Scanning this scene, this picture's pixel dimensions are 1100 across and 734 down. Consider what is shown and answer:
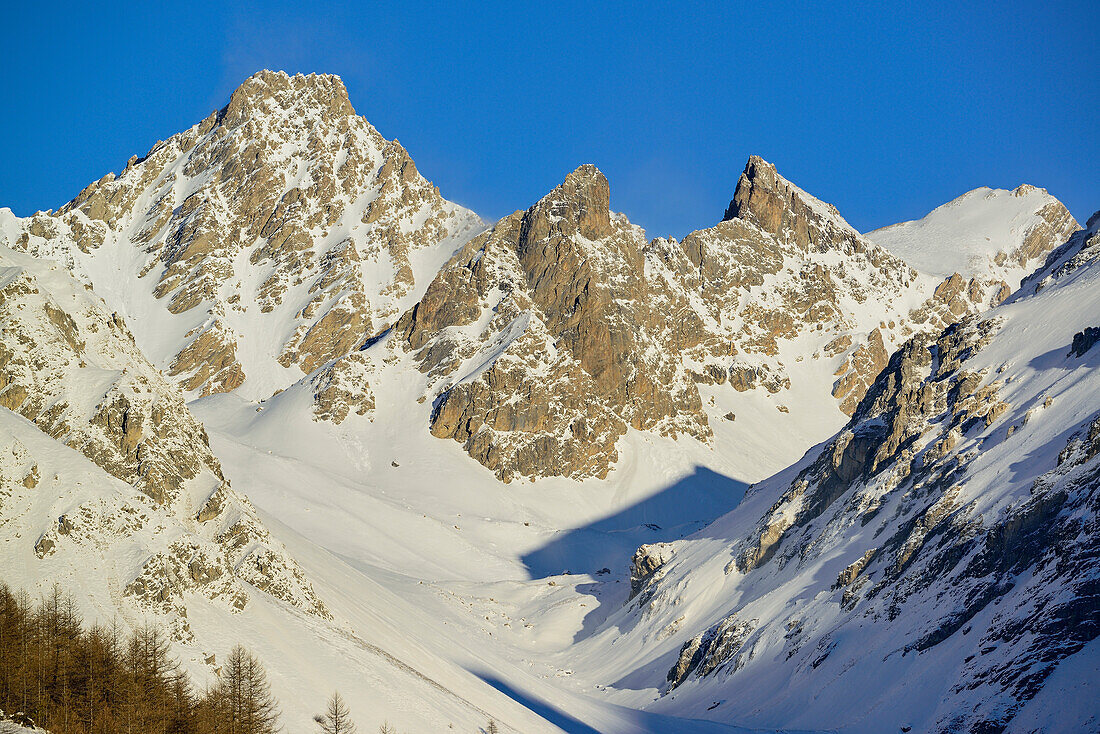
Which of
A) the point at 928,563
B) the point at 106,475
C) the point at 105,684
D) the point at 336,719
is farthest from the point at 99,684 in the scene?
the point at 928,563

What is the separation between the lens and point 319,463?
545ft

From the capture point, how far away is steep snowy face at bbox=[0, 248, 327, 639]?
160 feet

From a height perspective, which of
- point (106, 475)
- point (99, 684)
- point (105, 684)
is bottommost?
point (105, 684)

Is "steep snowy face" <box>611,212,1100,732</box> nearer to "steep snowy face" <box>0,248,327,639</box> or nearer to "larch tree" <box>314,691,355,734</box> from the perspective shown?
"larch tree" <box>314,691,355,734</box>

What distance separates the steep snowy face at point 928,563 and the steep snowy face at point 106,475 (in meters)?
31.2

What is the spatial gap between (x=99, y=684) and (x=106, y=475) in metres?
13.8

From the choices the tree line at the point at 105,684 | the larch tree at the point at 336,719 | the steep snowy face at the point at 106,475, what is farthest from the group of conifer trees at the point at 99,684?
the steep snowy face at the point at 106,475

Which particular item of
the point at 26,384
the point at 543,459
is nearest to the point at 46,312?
the point at 26,384

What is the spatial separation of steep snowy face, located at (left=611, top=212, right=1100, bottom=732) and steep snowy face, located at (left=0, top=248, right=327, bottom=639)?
31.2m

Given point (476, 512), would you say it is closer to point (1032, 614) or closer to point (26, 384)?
point (26, 384)

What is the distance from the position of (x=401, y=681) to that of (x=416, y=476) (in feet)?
378

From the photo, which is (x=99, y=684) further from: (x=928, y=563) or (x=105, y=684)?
(x=928, y=563)

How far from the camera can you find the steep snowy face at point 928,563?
4422cm

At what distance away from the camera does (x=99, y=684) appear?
42.5 m
